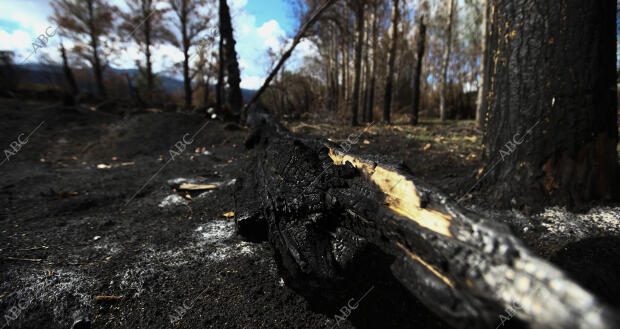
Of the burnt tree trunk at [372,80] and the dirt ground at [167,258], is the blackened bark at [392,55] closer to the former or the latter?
the burnt tree trunk at [372,80]

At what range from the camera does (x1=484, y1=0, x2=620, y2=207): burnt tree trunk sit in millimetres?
1923

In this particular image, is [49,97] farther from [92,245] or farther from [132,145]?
[92,245]

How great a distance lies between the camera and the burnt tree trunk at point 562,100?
1923 millimetres

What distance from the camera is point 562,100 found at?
1974 mm

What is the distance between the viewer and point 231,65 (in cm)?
851

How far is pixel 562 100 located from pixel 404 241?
1.92m

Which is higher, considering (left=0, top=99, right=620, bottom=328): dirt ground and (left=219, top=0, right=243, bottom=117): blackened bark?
(left=219, top=0, right=243, bottom=117): blackened bark

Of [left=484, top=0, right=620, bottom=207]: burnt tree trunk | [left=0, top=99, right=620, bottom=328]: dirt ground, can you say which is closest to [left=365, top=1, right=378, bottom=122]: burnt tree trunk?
[left=0, top=99, right=620, bottom=328]: dirt ground

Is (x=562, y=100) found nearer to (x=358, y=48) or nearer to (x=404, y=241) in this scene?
(x=404, y=241)

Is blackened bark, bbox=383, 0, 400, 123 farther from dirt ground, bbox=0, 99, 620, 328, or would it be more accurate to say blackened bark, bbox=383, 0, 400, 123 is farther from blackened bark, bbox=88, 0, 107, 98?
blackened bark, bbox=88, 0, 107, 98

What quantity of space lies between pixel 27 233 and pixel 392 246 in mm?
2773

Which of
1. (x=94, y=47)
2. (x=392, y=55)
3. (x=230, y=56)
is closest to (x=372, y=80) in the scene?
(x=392, y=55)

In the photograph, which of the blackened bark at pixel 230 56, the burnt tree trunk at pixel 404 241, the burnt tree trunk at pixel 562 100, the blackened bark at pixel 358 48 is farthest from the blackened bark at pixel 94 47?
the burnt tree trunk at pixel 562 100

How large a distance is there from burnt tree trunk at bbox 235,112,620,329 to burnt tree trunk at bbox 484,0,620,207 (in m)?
1.47
